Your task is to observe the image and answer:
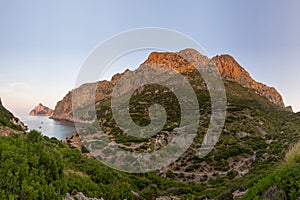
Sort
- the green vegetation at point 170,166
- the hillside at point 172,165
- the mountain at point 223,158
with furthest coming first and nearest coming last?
the mountain at point 223,158 < the hillside at point 172,165 < the green vegetation at point 170,166

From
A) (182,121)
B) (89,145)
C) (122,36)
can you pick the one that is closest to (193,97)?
(182,121)

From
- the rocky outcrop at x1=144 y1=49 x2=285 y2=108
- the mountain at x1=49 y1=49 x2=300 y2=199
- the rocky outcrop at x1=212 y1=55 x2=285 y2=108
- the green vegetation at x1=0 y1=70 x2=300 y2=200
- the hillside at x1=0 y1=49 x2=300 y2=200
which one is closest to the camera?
the green vegetation at x1=0 y1=70 x2=300 y2=200

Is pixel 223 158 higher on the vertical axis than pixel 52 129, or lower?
lower

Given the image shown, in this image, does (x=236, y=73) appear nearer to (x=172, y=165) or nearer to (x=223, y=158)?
(x=223, y=158)

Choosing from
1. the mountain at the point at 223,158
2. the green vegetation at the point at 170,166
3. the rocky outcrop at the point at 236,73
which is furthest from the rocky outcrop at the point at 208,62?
the green vegetation at the point at 170,166

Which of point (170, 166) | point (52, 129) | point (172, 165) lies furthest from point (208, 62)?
point (170, 166)

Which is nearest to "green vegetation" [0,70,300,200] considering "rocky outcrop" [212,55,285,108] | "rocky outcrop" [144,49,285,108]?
"rocky outcrop" [144,49,285,108]

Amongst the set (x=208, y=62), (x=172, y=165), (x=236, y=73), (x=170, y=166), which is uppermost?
(x=208, y=62)

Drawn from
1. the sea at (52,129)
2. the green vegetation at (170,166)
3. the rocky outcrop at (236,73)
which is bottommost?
the green vegetation at (170,166)

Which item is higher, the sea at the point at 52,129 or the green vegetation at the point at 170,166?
the sea at the point at 52,129

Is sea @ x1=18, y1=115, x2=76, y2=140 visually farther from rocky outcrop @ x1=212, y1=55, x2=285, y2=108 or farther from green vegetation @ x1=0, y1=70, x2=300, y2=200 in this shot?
rocky outcrop @ x1=212, y1=55, x2=285, y2=108

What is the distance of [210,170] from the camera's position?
92.6ft

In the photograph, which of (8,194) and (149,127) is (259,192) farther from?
(149,127)

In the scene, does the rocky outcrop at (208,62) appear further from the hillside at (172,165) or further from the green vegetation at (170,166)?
the green vegetation at (170,166)
